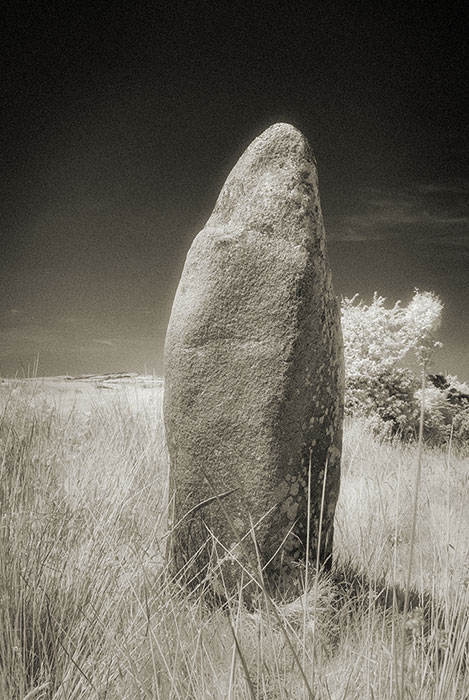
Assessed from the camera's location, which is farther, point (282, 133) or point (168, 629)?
Answer: point (282, 133)

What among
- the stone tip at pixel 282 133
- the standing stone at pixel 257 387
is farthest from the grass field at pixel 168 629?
the stone tip at pixel 282 133

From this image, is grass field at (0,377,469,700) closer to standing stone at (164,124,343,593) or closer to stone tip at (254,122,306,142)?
standing stone at (164,124,343,593)

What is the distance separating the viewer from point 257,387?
2.57m

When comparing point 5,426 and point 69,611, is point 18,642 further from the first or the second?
point 5,426

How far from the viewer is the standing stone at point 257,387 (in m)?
2.56

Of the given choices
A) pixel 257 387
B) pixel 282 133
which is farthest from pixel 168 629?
pixel 282 133

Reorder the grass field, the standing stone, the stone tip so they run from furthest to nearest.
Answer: the stone tip
the standing stone
the grass field

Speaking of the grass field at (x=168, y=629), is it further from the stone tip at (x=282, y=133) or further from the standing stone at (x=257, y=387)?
the stone tip at (x=282, y=133)

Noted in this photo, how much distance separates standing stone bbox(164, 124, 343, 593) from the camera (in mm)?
2564

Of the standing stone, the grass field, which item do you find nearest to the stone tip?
the standing stone

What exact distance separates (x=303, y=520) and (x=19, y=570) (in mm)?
1346

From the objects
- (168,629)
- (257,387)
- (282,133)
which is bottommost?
(168,629)

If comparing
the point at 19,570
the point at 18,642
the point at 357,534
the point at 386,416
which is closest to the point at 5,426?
the point at 19,570

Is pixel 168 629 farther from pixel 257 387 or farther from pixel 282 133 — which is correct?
pixel 282 133
